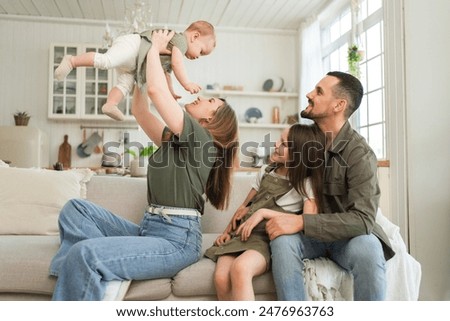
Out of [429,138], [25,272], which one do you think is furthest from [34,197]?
[429,138]

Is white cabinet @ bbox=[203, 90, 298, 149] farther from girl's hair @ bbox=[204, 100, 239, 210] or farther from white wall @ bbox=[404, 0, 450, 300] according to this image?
girl's hair @ bbox=[204, 100, 239, 210]

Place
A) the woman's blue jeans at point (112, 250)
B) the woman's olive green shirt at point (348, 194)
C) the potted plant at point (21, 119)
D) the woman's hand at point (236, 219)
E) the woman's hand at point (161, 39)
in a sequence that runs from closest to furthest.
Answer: the woman's blue jeans at point (112, 250), the woman's olive green shirt at point (348, 194), the woman's hand at point (161, 39), the woman's hand at point (236, 219), the potted plant at point (21, 119)

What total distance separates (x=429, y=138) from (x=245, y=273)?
1.04 meters

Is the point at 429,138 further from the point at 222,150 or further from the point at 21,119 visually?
the point at 21,119

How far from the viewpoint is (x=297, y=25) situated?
3.98 metres

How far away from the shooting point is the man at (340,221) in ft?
3.40

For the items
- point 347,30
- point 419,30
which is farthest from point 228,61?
point 419,30

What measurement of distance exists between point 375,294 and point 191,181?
504mm

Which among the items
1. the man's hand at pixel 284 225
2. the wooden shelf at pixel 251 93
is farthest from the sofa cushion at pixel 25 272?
the wooden shelf at pixel 251 93

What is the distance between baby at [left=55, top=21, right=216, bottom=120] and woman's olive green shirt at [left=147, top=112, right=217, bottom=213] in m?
0.14

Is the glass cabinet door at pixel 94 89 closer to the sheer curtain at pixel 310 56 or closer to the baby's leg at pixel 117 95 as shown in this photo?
the sheer curtain at pixel 310 56

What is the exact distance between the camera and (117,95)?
1229 millimetres

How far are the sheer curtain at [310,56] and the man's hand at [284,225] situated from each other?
7.57ft
